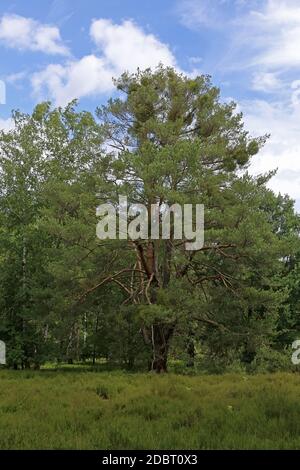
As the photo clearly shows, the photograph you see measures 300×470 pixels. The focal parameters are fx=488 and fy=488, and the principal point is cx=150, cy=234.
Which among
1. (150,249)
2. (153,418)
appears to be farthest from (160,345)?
(153,418)

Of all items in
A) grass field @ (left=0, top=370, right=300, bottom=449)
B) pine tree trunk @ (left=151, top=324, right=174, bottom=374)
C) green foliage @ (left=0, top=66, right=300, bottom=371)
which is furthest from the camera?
pine tree trunk @ (left=151, top=324, right=174, bottom=374)

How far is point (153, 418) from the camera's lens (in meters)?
8.82

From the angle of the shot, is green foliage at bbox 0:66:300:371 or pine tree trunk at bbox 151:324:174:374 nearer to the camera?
green foliage at bbox 0:66:300:371

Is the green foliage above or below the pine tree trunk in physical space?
above

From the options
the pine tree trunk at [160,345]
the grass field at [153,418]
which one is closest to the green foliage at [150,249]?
the pine tree trunk at [160,345]

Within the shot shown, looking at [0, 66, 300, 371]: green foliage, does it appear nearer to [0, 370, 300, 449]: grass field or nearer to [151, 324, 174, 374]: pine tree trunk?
[151, 324, 174, 374]: pine tree trunk

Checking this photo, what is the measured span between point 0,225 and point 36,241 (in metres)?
3.55

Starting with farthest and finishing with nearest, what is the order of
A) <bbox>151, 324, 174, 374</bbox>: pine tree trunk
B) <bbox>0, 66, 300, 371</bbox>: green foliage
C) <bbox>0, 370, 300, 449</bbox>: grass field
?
<bbox>151, 324, 174, 374</bbox>: pine tree trunk
<bbox>0, 66, 300, 371</bbox>: green foliage
<bbox>0, 370, 300, 449</bbox>: grass field

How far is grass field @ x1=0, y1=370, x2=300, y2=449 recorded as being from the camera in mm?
6980

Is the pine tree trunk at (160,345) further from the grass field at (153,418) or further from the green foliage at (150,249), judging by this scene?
the grass field at (153,418)

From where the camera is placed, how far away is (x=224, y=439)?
701cm

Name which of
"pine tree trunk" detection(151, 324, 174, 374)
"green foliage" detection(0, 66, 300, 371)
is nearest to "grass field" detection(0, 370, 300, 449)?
"green foliage" detection(0, 66, 300, 371)

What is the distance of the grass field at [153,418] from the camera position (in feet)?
22.9
